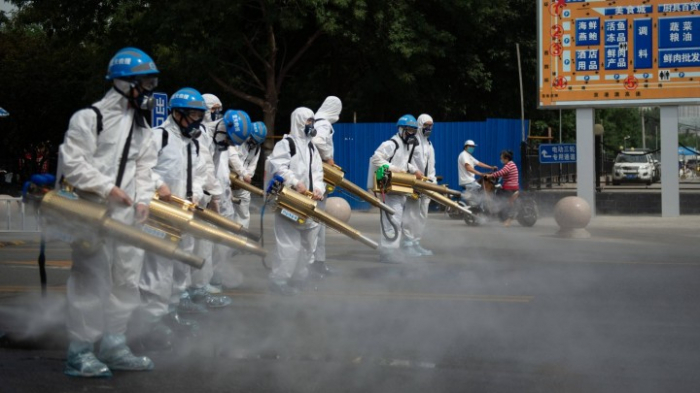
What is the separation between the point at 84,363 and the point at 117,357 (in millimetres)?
262

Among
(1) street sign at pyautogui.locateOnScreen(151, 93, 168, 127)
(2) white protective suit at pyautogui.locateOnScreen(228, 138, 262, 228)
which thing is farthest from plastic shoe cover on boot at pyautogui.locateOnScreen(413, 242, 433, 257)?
(1) street sign at pyautogui.locateOnScreen(151, 93, 168, 127)

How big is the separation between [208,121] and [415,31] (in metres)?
20.8

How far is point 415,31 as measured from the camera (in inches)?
1246

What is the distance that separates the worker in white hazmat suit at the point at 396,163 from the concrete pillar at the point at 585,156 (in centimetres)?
919

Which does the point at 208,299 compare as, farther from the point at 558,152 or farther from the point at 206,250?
the point at 558,152

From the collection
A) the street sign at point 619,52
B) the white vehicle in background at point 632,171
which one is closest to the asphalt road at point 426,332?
the street sign at point 619,52

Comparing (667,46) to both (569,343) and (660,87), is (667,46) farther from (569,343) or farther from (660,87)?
(569,343)

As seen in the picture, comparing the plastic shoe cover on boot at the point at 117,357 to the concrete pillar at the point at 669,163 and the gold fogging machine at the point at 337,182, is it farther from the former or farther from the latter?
the concrete pillar at the point at 669,163

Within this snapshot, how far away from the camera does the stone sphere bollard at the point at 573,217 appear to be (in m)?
18.0

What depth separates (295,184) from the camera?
10555mm

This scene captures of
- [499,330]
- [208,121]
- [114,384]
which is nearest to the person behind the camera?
[114,384]

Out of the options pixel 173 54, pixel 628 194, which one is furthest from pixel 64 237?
pixel 173 54

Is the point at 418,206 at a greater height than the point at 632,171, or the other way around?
the point at 418,206

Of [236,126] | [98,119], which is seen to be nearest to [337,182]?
[236,126]
